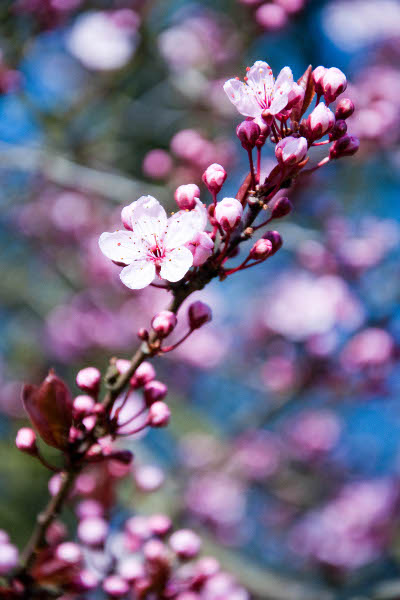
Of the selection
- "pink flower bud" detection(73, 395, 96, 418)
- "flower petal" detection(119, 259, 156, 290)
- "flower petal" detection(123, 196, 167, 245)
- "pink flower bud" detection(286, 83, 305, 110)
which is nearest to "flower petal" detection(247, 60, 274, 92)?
"pink flower bud" detection(286, 83, 305, 110)

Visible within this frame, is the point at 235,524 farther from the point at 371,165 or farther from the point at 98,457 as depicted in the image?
the point at 98,457

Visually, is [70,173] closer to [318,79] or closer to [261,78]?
[261,78]

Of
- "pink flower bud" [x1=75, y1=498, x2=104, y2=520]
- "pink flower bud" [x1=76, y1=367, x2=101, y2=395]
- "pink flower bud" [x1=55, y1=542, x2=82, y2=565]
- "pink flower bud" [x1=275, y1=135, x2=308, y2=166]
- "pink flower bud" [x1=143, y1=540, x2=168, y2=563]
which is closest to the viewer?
"pink flower bud" [x1=275, y1=135, x2=308, y2=166]

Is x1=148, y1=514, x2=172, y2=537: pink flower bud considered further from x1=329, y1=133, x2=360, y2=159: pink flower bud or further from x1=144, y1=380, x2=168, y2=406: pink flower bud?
x1=329, y1=133, x2=360, y2=159: pink flower bud

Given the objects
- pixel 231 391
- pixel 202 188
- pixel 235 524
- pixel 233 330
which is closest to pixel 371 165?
pixel 202 188

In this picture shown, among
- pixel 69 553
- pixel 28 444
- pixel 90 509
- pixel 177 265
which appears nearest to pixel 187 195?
pixel 177 265
